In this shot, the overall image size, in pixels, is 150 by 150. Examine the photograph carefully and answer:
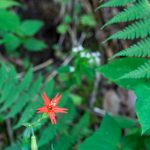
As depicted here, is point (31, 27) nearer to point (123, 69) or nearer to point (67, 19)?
point (67, 19)

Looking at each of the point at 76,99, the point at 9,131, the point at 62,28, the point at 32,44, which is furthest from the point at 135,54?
the point at 62,28

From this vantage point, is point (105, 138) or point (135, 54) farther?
point (105, 138)

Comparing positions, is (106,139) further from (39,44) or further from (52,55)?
(52,55)

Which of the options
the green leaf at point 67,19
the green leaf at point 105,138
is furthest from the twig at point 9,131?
the green leaf at point 67,19

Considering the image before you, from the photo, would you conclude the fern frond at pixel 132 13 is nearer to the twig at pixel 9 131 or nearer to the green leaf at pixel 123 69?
the green leaf at pixel 123 69

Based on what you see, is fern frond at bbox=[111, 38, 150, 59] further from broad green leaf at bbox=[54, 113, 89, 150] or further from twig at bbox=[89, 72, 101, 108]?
twig at bbox=[89, 72, 101, 108]

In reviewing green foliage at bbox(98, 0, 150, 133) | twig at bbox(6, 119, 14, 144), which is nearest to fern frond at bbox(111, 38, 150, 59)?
green foliage at bbox(98, 0, 150, 133)
